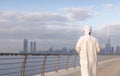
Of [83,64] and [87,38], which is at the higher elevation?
[87,38]

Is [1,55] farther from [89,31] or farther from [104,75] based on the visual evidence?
[104,75]

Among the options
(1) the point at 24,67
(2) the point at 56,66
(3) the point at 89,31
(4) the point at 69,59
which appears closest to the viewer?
(3) the point at 89,31

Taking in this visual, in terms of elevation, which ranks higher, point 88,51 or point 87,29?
point 87,29

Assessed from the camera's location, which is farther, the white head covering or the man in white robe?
the man in white robe

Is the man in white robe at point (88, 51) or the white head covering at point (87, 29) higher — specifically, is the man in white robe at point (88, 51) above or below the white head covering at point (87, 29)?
below

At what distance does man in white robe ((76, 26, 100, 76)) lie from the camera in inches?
404

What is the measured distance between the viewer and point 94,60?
34.0ft

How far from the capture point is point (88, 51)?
10312 millimetres

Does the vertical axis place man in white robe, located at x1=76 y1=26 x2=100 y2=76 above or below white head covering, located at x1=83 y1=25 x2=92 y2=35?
below

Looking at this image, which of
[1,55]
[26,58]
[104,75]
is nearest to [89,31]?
[1,55]

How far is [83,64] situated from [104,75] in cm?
1179

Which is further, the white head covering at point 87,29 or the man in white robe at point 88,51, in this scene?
the man in white robe at point 88,51

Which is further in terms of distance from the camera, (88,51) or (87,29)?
(88,51)

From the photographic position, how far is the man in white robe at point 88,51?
10.2 metres
